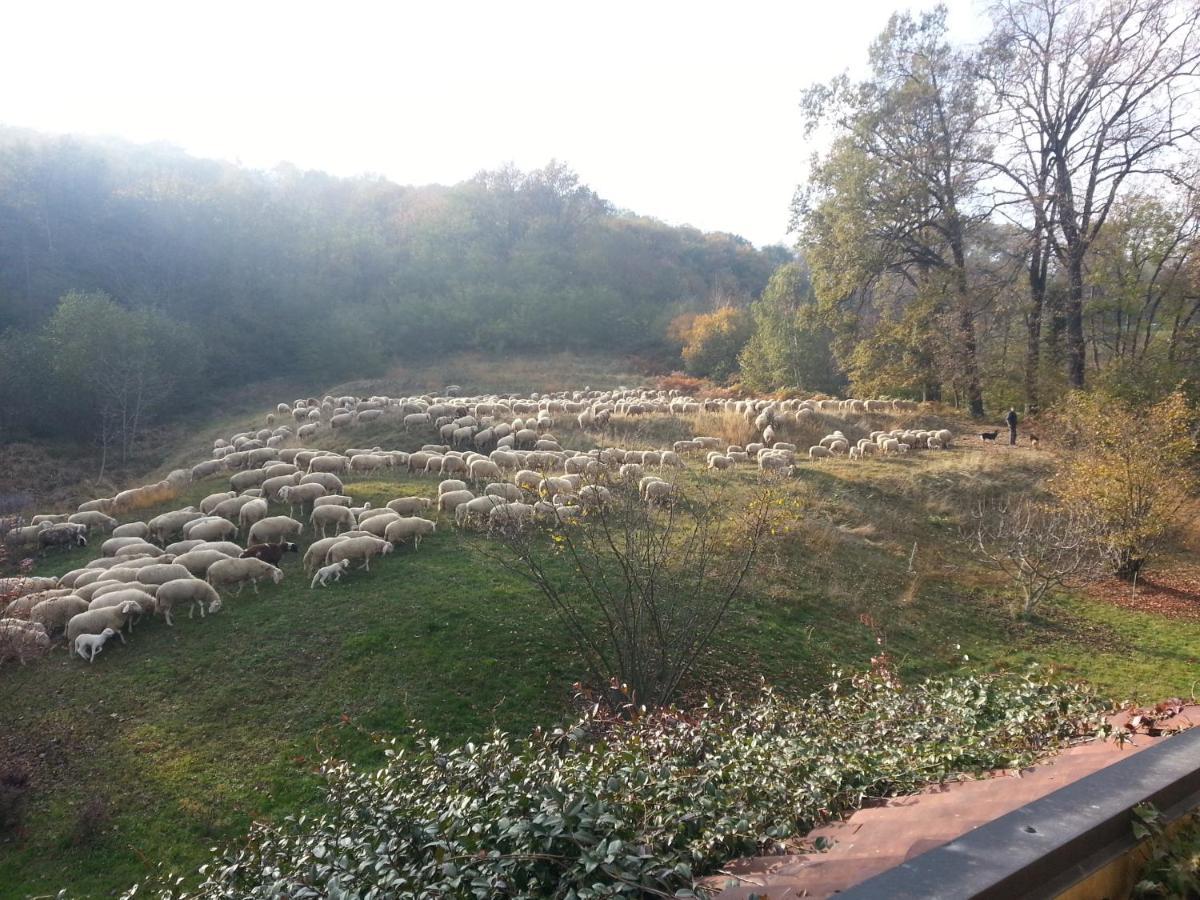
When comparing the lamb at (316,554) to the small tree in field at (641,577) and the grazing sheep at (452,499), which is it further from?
the small tree in field at (641,577)

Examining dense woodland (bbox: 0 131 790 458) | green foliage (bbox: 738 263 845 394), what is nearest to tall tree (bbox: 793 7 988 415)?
green foliage (bbox: 738 263 845 394)

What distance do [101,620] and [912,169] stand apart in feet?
103

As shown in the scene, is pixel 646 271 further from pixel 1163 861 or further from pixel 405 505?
pixel 1163 861

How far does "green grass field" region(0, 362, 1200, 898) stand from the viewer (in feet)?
22.6

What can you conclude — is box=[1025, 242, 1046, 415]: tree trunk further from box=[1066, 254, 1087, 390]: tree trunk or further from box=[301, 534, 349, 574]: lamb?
box=[301, 534, 349, 574]: lamb

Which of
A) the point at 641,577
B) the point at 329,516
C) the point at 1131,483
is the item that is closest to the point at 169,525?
the point at 329,516

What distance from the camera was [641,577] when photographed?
10508 millimetres

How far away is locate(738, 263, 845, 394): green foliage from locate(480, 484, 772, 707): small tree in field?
2754cm

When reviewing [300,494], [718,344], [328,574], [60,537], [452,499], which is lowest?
[60,537]

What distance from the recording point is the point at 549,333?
6031 centimetres

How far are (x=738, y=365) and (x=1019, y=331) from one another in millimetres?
22297

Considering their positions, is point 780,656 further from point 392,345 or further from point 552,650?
point 392,345

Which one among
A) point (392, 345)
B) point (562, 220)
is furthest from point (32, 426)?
point (562, 220)

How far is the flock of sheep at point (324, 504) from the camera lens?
1084 cm
